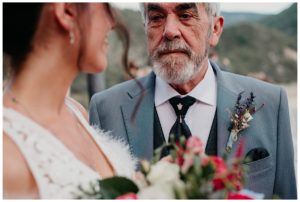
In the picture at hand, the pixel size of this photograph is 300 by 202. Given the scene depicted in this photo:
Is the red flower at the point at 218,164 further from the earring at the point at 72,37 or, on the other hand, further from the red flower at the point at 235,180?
the earring at the point at 72,37

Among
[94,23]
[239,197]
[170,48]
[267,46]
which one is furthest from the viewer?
[267,46]

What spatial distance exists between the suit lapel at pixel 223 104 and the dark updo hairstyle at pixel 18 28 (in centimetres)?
111

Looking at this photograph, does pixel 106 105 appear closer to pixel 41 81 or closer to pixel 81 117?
pixel 81 117

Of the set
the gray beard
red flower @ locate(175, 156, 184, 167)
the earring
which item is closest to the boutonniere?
the gray beard

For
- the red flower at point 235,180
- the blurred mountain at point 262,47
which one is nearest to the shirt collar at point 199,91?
the red flower at point 235,180

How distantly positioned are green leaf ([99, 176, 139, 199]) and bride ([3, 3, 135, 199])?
8 centimetres

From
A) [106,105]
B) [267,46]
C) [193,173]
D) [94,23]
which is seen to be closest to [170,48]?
[106,105]

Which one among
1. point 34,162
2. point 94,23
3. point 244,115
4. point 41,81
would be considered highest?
point 94,23

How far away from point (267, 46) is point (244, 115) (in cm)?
2246

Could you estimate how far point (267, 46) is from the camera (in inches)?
964

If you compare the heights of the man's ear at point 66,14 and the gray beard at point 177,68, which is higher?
the man's ear at point 66,14

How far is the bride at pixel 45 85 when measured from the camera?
164 cm

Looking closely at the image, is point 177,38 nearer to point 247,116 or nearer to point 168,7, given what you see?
point 168,7

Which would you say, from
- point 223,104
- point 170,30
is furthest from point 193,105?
point 170,30
